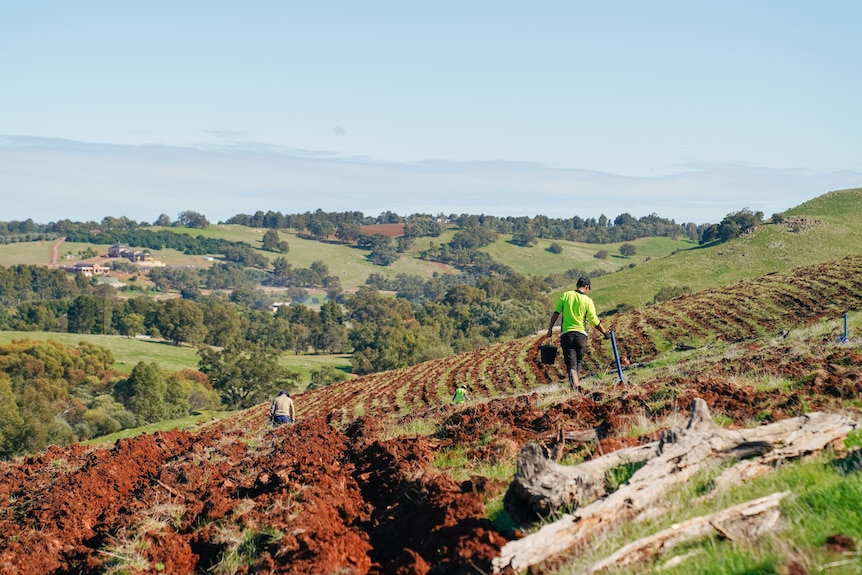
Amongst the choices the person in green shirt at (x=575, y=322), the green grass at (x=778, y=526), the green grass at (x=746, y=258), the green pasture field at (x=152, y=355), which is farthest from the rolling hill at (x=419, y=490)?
the green pasture field at (x=152, y=355)

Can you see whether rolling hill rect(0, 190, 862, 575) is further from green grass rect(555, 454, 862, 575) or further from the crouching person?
the crouching person

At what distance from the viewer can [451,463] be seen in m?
9.81

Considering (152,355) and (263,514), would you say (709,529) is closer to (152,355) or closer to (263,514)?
(263,514)

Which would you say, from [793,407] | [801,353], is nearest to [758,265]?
[801,353]

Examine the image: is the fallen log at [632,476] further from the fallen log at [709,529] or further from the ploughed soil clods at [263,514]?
the fallen log at [709,529]

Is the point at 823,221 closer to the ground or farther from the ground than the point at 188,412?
farther from the ground

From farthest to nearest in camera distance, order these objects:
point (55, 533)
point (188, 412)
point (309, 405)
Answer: point (188, 412), point (309, 405), point (55, 533)

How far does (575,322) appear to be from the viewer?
1450 centimetres

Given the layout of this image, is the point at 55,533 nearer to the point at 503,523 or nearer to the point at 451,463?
the point at 451,463

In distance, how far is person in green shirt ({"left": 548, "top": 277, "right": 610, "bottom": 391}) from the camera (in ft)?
47.3

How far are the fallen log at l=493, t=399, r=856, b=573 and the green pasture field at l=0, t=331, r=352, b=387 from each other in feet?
315

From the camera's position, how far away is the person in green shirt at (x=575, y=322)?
47.3 ft

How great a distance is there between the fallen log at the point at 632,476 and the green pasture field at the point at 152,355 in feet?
315

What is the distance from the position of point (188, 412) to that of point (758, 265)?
6641 centimetres
